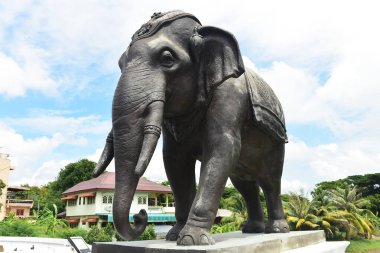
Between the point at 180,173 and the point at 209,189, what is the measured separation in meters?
0.71

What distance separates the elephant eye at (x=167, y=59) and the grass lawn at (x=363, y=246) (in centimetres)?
2090

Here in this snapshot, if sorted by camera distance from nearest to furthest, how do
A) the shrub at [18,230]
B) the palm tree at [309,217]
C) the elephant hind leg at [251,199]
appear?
the elephant hind leg at [251,199] → the shrub at [18,230] → the palm tree at [309,217]

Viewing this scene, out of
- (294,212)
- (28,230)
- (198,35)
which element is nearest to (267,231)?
(198,35)

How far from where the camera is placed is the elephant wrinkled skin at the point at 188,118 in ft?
9.38

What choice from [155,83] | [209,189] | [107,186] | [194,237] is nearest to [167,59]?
[155,83]

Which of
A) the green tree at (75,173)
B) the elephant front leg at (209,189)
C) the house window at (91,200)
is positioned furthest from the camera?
the green tree at (75,173)

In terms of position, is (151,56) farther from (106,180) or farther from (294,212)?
(106,180)

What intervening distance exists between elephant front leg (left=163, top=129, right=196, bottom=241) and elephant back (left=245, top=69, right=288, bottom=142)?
2.40 ft

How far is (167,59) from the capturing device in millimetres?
3164

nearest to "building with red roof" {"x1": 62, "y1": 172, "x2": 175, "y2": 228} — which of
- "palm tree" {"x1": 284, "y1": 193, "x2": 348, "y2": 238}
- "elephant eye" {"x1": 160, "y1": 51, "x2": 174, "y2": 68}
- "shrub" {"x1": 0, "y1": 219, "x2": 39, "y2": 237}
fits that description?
"palm tree" {"x1": 284, "y1": 193, "x2": 348, "y2": 238}

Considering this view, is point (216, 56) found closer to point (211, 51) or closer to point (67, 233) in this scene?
point (211, 51)

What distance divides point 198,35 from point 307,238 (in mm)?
2335

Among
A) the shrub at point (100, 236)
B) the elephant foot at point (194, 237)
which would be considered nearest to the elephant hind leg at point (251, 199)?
the elephant foot at point (194, 237)

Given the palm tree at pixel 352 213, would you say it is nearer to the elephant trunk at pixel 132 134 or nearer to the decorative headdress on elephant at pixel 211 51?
the decorative headdress on elephant at pixel 211 51
